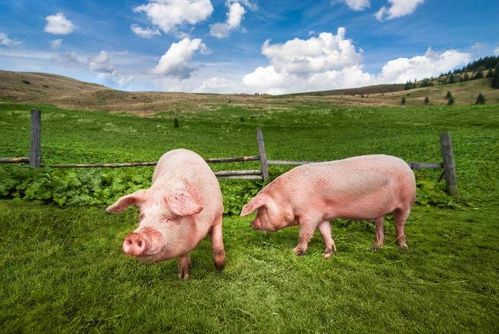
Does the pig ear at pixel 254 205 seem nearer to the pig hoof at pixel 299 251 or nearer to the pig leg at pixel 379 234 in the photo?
the pig hoof at pixel 299 251

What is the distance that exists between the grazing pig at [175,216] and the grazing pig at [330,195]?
42.4 inches

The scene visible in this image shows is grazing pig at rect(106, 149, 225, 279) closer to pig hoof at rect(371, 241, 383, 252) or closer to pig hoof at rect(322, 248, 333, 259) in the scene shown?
pig hoof at rect(322, 248, 333, 259)

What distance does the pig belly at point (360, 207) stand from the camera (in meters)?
5.41

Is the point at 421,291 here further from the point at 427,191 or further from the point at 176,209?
the point at 427,191

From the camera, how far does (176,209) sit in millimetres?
3424

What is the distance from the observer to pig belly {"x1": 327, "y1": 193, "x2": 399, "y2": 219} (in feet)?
17.7

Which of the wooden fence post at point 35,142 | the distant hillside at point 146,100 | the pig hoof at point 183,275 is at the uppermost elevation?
the distant hillside at point 146,100

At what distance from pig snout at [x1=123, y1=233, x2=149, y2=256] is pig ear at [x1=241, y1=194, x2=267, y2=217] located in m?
2.38

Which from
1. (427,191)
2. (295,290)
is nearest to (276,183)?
(295,290)

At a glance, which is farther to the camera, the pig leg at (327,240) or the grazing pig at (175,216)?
the pig leg at (327,240)

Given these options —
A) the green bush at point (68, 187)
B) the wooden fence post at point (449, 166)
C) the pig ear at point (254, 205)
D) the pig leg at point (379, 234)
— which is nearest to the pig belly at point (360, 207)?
the pig leg at point (379, 234)

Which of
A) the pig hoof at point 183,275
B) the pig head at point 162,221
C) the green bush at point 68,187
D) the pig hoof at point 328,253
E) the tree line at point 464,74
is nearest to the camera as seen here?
the pig head at point 162,221

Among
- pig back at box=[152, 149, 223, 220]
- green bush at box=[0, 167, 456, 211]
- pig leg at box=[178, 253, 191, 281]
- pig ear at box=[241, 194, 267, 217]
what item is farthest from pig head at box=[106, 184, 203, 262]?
green bush at box=[0, 167, 456, 211]

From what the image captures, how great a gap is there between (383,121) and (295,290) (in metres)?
37.5
